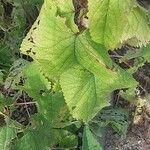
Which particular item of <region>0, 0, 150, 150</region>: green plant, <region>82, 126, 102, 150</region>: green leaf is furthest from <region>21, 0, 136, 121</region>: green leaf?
<region>82, 126, 102, 150</region>: green leaf

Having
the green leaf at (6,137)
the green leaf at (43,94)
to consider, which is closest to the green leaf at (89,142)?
the green leaf at (43,94)

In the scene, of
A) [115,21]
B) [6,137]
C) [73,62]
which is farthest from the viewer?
[6,137]

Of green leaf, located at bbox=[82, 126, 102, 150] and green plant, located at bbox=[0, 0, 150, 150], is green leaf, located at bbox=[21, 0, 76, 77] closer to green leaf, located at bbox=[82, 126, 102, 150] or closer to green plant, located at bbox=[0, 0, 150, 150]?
green plant, located at bbox=[0, 0, 150, 150]

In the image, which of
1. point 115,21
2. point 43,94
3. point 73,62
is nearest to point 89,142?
point 43,94

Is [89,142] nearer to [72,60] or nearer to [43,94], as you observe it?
[43,94]

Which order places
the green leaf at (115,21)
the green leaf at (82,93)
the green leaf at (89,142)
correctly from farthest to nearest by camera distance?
the green leaf at (89,142), the green leaf at (82,93), the green leaf at (115,21)

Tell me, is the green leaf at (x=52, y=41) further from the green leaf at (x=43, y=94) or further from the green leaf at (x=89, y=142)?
the green leaf at (x=89, y=142)
